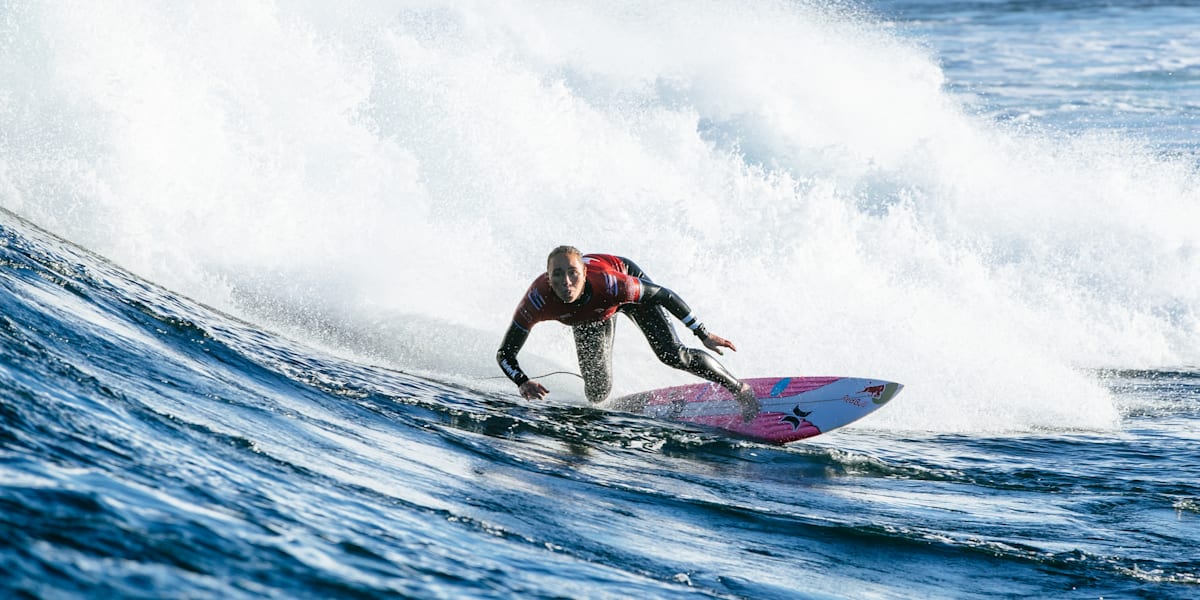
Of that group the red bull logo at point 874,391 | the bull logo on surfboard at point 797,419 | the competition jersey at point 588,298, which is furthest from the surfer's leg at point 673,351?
the red bull logo at point 874,391

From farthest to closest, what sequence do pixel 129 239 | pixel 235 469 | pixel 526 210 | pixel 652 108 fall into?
pixel 652 108, pixel 526 210, pixel 129 239, pixel 235 469

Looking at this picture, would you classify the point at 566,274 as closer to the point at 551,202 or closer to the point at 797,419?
the point at 797,419

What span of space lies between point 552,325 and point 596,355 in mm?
2563

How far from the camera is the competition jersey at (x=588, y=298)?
783 centimetres

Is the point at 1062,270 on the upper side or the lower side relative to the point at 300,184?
upper

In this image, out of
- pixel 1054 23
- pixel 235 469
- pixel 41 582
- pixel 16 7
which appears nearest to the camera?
pixel 41 582

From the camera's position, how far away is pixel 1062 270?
48.1 feet

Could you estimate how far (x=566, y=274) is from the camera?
24.0 ft

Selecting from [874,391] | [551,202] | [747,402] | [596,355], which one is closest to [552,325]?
[596,355]

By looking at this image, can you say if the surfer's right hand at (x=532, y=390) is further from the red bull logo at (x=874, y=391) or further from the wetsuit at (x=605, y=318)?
the red bull logo at (x=874, y=391)

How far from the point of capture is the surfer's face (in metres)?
7.32

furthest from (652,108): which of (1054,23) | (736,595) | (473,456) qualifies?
(1054,23)

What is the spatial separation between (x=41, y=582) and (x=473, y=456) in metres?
3.42

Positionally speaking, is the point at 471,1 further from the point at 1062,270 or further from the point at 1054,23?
the point at 1054,23
